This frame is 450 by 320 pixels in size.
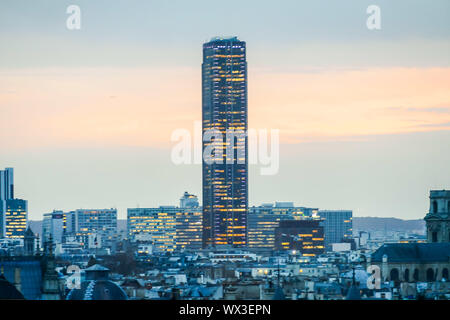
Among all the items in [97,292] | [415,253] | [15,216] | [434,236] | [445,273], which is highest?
[15,216]

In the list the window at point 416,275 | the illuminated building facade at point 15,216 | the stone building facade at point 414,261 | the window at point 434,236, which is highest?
the illuminated building facade at point 15,216

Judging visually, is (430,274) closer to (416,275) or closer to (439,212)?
(416,275)

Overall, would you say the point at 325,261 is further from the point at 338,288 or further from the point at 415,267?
the point at 338,288

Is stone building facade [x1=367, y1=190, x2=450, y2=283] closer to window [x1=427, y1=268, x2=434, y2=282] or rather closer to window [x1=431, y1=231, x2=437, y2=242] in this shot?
window [x1=427, y1=268, x2=434, y2=282]

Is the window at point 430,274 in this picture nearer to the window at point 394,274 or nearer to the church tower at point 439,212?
the window at point 394,274

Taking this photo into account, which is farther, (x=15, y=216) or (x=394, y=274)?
(x=15, y=216)

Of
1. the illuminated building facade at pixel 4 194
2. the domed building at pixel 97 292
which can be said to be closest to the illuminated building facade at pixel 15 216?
the illuminated building facade at pixel 4 194

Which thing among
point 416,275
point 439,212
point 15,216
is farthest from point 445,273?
point 15,216

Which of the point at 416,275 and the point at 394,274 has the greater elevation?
the point at 394,274
